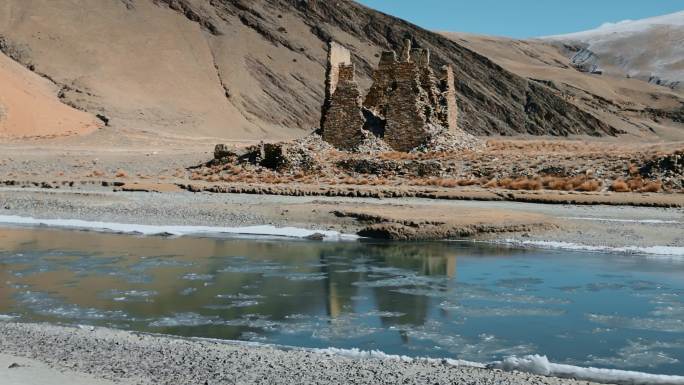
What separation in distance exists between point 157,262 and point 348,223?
16.2 ft

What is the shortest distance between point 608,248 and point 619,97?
83.9 meters

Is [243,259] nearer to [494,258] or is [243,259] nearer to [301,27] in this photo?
[494,258]

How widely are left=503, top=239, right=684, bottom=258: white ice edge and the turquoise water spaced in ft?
1.67

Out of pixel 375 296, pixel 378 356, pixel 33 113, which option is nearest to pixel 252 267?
pixel 375 296

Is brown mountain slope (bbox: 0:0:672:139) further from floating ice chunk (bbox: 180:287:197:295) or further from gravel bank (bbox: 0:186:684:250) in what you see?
floating ice chunk (bbox: 180:287:197:295)

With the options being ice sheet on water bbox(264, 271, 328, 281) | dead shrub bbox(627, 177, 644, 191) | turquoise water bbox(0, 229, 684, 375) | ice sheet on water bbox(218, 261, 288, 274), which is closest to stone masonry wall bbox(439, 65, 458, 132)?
dead shrub bbox(627, 177, 644, 191)

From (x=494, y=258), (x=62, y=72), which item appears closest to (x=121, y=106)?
(x=62, y=72)

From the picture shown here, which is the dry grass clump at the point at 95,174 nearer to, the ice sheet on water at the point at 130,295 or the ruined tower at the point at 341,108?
the ruined tower at the point at 341,108

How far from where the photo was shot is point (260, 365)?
280 inches

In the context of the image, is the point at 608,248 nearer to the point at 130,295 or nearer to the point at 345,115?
the point at 130,295

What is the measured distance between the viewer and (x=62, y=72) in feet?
191

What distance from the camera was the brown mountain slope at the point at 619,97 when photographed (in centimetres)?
8244

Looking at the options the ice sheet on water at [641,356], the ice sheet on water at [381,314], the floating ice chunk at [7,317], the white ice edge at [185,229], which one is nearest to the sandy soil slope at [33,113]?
the white ice edge at [185,229]

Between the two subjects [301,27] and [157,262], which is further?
[301,27]
